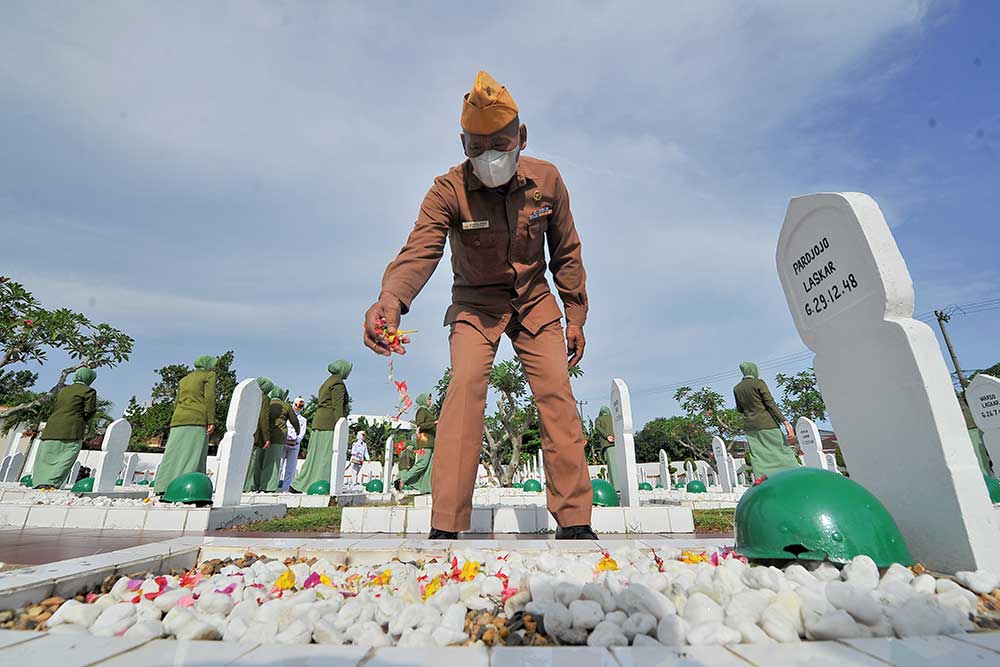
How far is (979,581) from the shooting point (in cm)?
134

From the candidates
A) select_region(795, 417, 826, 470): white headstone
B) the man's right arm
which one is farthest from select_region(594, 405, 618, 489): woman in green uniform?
the man's right arm

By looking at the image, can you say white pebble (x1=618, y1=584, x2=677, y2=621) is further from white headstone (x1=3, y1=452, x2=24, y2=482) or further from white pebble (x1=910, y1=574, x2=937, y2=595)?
white headstone (x1=3, y1=452, x2=24, y2=482)

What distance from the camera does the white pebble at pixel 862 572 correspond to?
1351 mm

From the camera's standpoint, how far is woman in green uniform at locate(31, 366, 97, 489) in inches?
307

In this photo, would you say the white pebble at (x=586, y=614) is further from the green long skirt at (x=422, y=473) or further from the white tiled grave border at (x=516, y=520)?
the green long skirt at (x=422, y=473)

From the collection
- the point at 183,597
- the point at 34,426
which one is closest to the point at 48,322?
the point at 34,426

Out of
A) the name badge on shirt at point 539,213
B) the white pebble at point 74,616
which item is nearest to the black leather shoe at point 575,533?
the name badge on shirt at point 539,213

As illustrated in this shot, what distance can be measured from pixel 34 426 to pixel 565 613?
28.8 m

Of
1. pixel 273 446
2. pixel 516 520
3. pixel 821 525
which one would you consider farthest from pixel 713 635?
pixel 273 446

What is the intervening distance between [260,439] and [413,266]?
747 centimetres

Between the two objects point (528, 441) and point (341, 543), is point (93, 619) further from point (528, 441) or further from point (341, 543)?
point (528, 441)

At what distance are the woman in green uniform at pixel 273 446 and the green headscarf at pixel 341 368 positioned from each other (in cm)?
119

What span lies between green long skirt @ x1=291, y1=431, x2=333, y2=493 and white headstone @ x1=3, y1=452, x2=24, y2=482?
10.6 meters

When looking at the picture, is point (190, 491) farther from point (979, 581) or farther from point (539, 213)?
point (979, 581)
